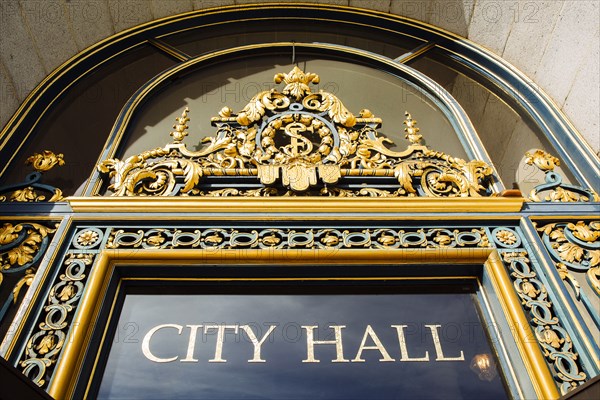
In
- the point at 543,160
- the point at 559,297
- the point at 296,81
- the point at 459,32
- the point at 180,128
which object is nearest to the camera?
the point at 559,297

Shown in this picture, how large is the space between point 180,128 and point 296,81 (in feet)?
2.90

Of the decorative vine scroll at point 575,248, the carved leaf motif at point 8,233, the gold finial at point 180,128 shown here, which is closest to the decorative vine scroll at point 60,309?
the carved leaf motif at point 8,233

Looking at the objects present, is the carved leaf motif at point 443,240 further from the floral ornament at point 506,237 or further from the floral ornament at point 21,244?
the floral ornament at point 21,244

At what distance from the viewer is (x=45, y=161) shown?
3.16 meters

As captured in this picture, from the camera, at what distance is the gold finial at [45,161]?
10.3 feet

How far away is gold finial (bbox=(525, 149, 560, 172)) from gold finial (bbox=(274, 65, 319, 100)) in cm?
151

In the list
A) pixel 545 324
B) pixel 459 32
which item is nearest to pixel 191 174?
pixel 545 324

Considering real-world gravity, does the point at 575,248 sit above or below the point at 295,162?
below

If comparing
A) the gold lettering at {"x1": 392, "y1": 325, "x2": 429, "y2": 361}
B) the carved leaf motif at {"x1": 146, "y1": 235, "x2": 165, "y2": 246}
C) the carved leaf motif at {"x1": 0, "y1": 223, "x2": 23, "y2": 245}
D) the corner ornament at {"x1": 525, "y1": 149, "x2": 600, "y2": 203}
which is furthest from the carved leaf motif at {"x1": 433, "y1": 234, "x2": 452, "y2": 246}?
the carved leaf motif at {"x1": 0, "y1": 223, "x2": 23, "y2": 245}

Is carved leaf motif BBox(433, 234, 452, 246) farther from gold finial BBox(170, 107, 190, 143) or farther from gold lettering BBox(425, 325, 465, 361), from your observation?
gold finial BBox(170, 107, 190, 143)

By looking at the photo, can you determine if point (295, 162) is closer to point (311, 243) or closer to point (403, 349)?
point (311, 243)

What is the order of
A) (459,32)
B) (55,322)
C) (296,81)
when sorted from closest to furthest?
1. (55,322)
2. (296,81)
3. (459,32)

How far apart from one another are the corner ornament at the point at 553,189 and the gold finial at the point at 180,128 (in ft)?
6.95

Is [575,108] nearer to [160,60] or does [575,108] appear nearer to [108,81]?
[160,60]
